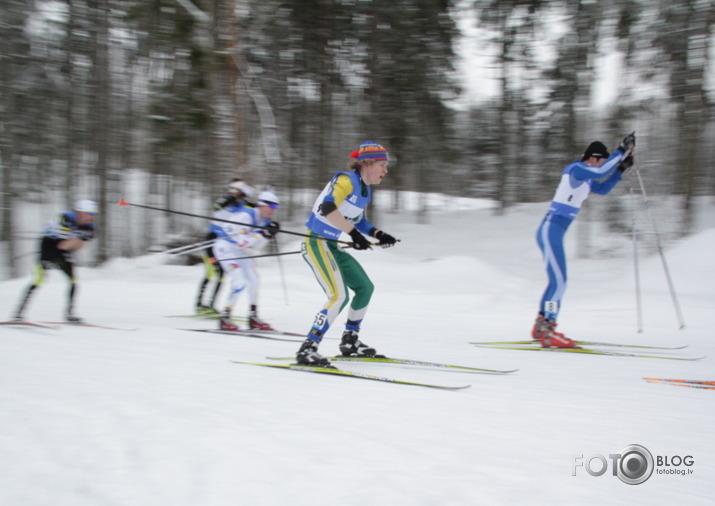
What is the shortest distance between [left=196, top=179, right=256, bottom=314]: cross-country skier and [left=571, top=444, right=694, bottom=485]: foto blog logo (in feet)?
19.6

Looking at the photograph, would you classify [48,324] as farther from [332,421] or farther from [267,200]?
[332,421]

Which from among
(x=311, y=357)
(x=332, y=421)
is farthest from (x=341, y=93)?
(x=332, y=421)

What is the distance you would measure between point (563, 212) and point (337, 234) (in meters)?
2.80

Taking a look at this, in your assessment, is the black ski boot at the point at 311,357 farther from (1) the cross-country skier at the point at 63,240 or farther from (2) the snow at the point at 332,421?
(1) the cross-country skier at the point at 63,240

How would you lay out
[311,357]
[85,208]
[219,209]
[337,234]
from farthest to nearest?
[219,209] < [85,208] < [337,234] < [311,357]

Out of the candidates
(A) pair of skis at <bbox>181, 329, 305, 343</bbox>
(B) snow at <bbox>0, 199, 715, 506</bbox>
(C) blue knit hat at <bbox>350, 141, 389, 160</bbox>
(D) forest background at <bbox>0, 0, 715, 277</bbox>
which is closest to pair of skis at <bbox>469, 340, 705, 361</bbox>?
(B) snow at <bbox>0, 199, 715, 506</bbox>

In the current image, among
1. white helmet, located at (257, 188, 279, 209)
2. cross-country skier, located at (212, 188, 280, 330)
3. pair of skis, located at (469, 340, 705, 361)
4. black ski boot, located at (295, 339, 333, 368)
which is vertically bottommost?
pair of skis, located at (469, 340, 705, 361)

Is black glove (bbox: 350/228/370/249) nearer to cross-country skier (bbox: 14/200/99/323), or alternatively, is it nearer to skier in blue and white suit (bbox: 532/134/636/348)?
skier in blue and white suit (bbox: 532/134/636/348)

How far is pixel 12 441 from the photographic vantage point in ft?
9.26

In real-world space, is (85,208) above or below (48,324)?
above

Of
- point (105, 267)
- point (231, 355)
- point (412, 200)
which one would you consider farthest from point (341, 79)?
point (231, 355)

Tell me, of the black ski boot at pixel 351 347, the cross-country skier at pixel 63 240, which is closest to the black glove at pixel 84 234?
the cross-country skier at pixel 63 240

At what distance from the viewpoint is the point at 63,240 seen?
716 centimetres

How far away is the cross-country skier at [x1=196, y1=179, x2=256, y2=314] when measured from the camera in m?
7.94
